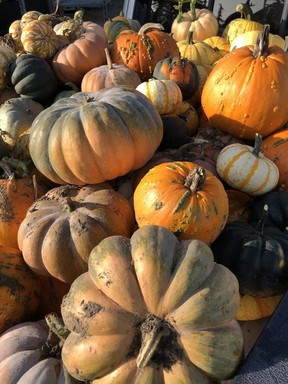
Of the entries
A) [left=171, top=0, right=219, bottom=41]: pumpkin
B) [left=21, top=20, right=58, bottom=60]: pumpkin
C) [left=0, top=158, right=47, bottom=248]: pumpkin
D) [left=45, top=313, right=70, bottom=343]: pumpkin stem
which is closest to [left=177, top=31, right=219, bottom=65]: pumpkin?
[left=171, top=0, right=219, bottom=41]: pumpkin

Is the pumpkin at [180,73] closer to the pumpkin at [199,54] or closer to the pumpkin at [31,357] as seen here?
the pumpkin at [199,54]

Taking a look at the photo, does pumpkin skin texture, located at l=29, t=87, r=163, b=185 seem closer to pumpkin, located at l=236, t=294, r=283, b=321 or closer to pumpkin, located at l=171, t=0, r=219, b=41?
pumpkin, located at l=236, t=294, r=283, b=321

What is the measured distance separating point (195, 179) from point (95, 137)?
0.50m

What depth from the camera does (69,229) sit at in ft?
5.69

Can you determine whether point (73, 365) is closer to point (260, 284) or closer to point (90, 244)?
point (90, 244)

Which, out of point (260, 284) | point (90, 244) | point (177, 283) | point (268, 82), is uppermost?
point (268, 82)

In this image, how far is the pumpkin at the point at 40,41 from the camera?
325 cm

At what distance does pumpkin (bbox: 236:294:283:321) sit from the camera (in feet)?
6.05

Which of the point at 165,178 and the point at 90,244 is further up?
the point at 165,178

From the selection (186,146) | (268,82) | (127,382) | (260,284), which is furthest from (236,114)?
(127,382)

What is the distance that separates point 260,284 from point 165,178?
595 mm

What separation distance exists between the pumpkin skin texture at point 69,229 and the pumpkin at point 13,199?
16 centimetres

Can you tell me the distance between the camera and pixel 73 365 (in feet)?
4.40

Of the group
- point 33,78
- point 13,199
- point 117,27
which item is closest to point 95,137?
point 13,199
